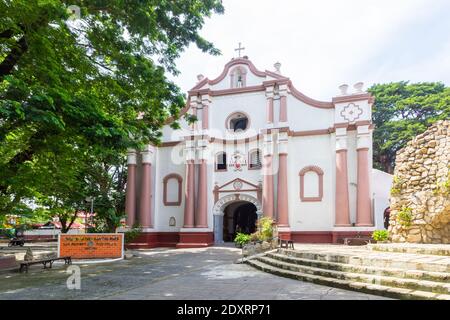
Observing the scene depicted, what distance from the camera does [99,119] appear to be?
8.51 m

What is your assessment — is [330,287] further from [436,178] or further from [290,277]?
[436,178]

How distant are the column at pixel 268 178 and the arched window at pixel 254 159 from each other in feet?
3.06

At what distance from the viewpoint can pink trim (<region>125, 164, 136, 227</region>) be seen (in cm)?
2244

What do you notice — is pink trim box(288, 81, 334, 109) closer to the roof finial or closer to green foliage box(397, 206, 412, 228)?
the roof finial

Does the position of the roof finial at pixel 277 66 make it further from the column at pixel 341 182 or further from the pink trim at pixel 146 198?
the pink trim at pixel 146 198

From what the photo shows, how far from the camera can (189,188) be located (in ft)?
71.8

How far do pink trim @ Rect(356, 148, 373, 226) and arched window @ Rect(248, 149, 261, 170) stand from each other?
550 centimetres

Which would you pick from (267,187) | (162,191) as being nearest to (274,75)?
(267,187)

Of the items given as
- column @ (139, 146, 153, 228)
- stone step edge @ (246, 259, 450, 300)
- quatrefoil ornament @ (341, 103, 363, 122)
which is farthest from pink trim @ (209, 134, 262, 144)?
stone step edge @ (246, 259, 450, 300)

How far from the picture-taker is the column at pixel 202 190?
21.3m

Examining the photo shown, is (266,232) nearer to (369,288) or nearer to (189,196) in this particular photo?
(189,196)

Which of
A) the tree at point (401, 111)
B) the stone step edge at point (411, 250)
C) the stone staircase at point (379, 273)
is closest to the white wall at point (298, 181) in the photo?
the stone step edge at point (411, 250)

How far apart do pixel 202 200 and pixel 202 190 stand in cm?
57
